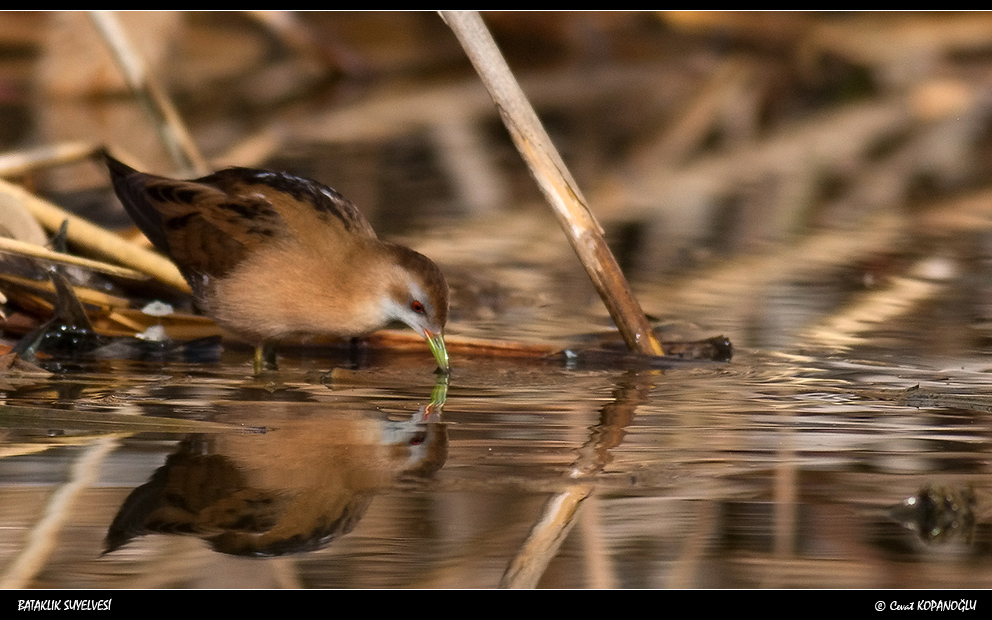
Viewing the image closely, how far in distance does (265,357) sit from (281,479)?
4.86 ft

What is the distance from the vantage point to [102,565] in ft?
8.02

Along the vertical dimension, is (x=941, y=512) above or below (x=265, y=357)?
below

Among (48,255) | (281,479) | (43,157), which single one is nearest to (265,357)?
(48,255)

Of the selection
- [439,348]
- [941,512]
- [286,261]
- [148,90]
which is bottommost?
[941,512]

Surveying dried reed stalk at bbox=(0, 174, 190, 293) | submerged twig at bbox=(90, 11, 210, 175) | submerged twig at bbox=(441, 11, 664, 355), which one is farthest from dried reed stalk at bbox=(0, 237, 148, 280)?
submerged twig at bbox=(90, 11, 210, 175)

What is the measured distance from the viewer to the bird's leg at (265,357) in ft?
14.0

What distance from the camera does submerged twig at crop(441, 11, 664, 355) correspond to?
165 inches

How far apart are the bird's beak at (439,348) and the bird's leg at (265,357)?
46cm

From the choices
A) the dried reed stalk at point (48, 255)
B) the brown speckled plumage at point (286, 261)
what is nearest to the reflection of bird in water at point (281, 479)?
the brown speckled plumage at point (286, 261)

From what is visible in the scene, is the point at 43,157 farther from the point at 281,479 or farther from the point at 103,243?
the point at 281,479

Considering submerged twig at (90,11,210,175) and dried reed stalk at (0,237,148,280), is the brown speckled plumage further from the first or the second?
submerged twig at (90,11,210,175)

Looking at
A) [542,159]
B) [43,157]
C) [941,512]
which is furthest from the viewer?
[43,157]

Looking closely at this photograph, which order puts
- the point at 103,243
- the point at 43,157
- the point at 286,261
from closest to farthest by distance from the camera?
the point at 286,261 → the point at 103,243 → the point at 43,157

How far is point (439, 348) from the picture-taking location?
4.24 meters
